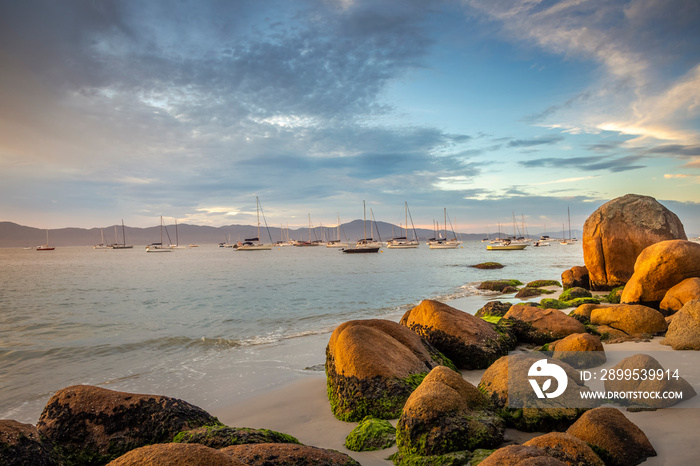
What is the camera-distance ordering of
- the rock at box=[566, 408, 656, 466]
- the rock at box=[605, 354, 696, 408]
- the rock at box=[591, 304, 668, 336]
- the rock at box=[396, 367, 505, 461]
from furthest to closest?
the rock at box=[591, 304, 668, 336] → the rock at box=[605, 354, 696, 408] → the rock at box=[396, 367, 505, 461] → the rock at box=[566, 408, 656, 466]

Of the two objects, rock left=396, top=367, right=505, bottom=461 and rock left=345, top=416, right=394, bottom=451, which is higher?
rock left=396, top=367, right=505, bottom=461

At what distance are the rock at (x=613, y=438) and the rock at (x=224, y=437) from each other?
3156mm

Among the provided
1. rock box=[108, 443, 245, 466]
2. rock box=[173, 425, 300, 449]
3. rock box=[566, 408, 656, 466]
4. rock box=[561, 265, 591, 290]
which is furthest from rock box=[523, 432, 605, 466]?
rock box=[561, 265, 591, 290]

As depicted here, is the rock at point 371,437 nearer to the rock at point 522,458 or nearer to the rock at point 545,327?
the rock at point 522,458

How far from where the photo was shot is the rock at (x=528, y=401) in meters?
4.68

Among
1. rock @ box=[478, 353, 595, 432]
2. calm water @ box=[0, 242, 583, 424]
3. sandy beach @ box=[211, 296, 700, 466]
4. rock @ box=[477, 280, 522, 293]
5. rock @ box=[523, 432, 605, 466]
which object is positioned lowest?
rock @ box=[477, 280, 522, 293]

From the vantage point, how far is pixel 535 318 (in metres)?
9.34

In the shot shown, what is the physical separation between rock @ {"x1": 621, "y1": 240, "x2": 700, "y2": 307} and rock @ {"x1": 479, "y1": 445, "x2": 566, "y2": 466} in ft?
31.7

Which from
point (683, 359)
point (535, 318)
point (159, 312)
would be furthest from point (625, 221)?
point (159, 312)

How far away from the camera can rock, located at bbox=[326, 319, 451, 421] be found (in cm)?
557

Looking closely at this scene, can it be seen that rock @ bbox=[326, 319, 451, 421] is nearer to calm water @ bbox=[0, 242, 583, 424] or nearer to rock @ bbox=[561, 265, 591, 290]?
calm water @ bbox=[0, 242, 583, 424]

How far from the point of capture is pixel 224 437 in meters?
3.85

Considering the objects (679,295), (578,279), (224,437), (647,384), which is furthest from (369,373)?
(578,279)

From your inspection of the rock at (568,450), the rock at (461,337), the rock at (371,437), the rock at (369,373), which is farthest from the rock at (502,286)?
the rock at (568,450)
